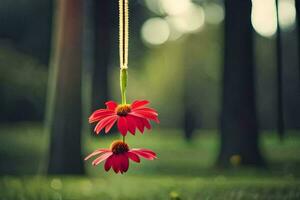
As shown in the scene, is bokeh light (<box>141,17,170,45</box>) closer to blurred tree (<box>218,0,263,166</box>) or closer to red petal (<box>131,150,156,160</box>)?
blurred tree (<box>218,0,263,166</box>)

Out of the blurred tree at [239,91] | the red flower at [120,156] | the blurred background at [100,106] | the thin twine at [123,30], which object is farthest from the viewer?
the blurred tree at [239,91]

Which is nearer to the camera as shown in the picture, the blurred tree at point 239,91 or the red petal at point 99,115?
the red petal at point 99,115

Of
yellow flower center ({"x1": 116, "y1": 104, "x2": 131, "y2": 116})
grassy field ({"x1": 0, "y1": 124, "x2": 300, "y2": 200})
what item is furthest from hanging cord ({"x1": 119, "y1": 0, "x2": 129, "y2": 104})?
grassy field ({"x1": 0, "y1": 124, "x2": 300, "y2": 200})

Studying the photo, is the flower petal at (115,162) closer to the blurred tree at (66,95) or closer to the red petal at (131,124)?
the red petal at (131,124)

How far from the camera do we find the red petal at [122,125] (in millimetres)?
1684

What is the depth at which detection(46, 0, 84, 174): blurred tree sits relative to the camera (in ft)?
33.8

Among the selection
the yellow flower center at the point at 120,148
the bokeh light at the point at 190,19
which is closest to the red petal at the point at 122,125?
the yellow flower center at the point at 120,148

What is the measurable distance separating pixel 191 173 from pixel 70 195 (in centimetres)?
400

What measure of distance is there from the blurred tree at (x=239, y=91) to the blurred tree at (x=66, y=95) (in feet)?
8.49

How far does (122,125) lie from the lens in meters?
1.70

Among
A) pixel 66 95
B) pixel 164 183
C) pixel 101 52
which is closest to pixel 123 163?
pixel 164 183

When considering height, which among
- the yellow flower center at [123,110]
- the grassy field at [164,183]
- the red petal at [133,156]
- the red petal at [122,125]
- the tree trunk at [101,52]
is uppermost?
the tree trunk at [101,52]

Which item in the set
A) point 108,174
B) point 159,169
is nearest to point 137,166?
point 159,169

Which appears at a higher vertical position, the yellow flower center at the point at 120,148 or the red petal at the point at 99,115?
the red petal at the point at 99,115
